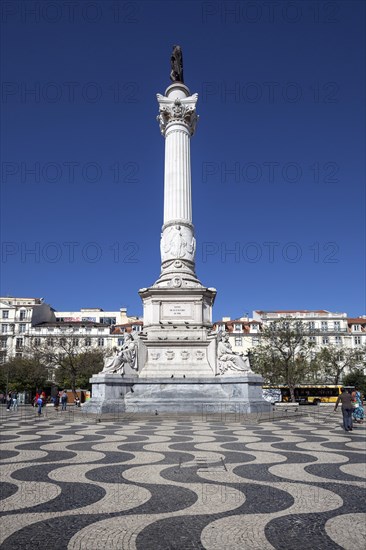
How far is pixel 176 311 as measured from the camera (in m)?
26.5

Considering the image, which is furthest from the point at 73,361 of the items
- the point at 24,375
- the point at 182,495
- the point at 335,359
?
the point at 182,495

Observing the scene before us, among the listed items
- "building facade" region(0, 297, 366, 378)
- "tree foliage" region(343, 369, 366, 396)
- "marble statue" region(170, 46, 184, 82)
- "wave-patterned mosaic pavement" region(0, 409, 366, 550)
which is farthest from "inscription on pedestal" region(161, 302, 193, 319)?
"building facade" region(0, 297, 366, 378)

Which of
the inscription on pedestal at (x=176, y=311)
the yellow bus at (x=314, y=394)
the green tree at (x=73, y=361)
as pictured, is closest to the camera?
the inscription on pedestal at (x=176, y=311)

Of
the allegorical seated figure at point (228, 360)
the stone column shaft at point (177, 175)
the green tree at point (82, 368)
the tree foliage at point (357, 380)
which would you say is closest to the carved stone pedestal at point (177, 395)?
the allegorical seated figure at point (228, 360)

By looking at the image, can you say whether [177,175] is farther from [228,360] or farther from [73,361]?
[73,361]

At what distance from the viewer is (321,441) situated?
1259cm

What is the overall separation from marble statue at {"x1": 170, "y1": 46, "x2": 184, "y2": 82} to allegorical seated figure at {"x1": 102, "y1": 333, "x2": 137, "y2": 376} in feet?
69.9

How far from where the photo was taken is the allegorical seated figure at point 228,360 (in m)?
23.4

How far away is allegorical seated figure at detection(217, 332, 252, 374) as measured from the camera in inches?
920

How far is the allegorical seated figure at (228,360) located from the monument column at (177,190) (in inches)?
192

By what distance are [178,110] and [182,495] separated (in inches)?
1139

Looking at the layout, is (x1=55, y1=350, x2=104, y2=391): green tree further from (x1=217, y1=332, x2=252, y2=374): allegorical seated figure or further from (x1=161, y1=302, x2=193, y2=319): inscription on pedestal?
(x1=217, y1=332, x2=252, y2=374): allegorical seated figure

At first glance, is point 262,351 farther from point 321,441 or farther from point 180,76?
point 321,441

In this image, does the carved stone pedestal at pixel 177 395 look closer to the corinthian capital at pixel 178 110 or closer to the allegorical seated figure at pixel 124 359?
the allegorical seated figure at pixel 124 359
